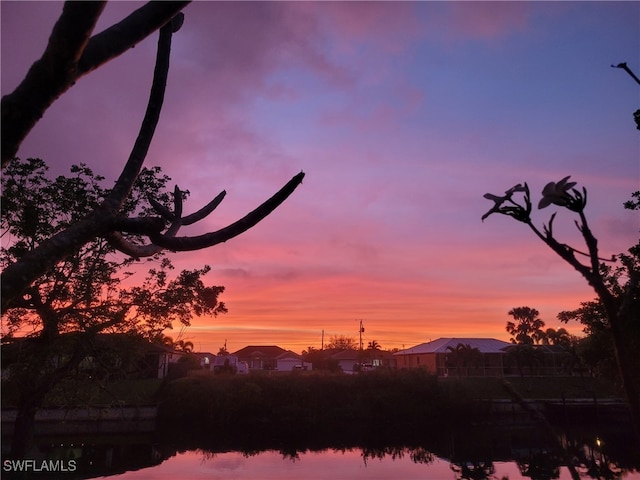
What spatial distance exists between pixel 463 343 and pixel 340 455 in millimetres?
31791

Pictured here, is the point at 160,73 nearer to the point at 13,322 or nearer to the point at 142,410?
the point at 13,322

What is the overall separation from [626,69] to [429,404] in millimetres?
41499

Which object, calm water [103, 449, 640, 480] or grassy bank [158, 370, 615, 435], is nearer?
calm water [103, 449, 640, 480]

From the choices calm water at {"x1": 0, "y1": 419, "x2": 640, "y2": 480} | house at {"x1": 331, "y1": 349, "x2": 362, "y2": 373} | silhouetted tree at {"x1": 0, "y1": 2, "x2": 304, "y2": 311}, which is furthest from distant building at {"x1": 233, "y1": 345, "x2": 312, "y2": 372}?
silhouetted tree at {"x1": 0, "y1": 2, "x2": 304, "y2": 311}

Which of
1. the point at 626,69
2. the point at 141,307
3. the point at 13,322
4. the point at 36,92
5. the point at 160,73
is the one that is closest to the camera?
the point at 626,69

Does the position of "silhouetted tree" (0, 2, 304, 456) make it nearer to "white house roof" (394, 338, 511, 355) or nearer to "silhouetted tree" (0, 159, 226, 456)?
"silhouetted tree" (0, 159, 226, 456)

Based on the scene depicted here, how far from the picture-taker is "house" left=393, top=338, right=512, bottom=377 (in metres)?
53.0

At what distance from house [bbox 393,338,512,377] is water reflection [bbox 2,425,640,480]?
15.7m

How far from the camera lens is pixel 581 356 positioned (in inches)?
1113

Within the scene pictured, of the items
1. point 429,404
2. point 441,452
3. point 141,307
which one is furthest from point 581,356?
point 141,307

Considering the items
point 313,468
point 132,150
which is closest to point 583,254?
point 132,150

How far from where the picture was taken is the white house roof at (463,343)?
188 feet
